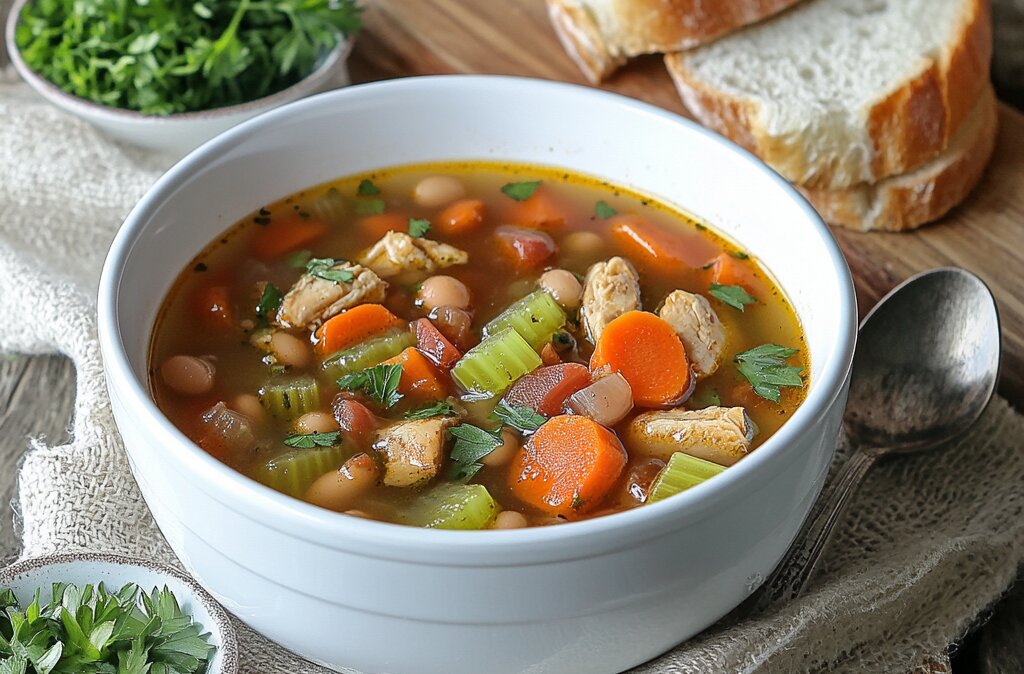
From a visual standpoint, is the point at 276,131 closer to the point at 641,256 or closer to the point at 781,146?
the point at 641,256

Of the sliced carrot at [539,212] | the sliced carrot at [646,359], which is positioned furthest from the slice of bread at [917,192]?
the sliced carrot at [646,359]

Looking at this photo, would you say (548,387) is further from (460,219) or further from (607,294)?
(460,219)

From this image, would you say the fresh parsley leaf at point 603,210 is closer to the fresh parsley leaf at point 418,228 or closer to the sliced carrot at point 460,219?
the sliced carrot at point 460,219

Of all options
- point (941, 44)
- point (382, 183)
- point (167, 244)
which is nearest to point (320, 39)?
point (382, 183)

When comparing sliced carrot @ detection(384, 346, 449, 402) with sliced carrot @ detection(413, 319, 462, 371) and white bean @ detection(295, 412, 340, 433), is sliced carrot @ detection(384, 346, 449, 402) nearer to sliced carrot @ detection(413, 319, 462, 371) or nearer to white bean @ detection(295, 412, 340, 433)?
sliced carrot @ detection(413, 319, 462, 371)

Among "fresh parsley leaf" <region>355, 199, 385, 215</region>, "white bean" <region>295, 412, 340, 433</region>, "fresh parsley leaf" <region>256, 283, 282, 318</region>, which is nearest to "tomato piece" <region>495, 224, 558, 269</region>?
"fresh parsley leaf" <region>355, 199, 385, 215</region>
